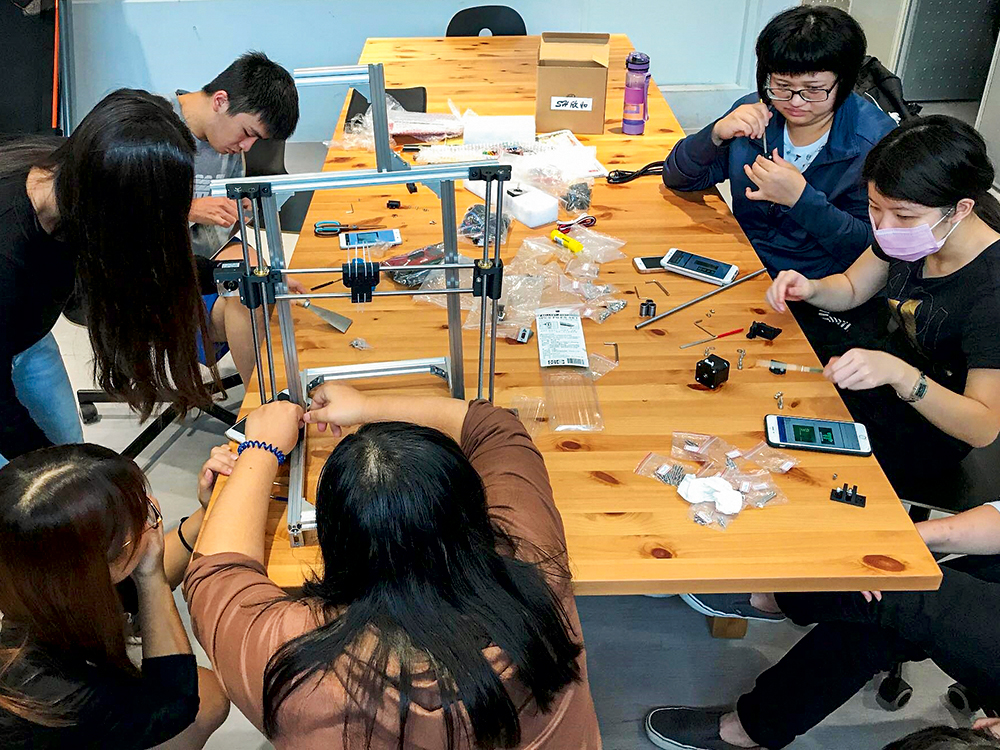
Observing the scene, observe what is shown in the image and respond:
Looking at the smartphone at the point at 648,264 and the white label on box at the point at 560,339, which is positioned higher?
the smartphone at the point at 648,264

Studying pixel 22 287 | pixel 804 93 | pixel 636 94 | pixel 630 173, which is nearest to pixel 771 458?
pixel 804 93

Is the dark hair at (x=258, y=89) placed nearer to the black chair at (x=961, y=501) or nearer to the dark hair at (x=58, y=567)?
the dark hair at (x=58, y=567)

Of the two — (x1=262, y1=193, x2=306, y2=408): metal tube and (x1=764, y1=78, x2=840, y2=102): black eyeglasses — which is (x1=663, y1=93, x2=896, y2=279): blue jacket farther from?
(x1=262, y1=193, x2=306, y2=408): metal tube

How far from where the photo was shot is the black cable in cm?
237

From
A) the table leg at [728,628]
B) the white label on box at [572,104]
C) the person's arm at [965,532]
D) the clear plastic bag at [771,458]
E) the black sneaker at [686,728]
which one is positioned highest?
the white label on box at [572,104]

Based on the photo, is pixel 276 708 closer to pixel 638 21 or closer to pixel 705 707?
pixel 705 707

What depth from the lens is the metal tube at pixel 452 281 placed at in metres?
1.32

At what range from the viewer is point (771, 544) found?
126cm

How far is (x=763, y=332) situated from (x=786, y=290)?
0.45 ft

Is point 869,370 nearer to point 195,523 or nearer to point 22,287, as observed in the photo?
point 195,523

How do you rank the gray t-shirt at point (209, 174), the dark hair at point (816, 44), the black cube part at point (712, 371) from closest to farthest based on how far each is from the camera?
the black cube part at point (712, 371) → the dark hair at point (816, 44) → the gray t-shirt at point (209, 174)

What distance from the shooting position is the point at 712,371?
1.57m

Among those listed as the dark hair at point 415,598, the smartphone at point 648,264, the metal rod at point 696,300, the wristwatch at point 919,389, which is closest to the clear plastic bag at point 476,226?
the smartphone at point 648,264

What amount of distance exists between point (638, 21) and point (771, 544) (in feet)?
12.1
